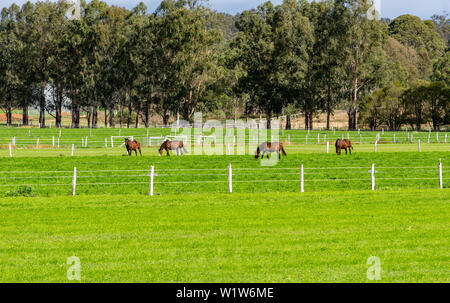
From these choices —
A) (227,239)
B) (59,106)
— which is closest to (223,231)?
(227,239)

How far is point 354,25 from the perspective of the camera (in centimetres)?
9238

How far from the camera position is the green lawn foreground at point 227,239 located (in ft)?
33.7

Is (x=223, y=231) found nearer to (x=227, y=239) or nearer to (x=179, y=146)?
(x=227, y=239)

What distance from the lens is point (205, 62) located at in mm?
95625

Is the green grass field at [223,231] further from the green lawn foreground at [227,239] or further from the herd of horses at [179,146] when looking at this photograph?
the herd of horses at [179,146]

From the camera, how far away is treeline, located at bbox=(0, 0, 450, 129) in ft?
308

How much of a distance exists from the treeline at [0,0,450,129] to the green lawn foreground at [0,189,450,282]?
246 ft

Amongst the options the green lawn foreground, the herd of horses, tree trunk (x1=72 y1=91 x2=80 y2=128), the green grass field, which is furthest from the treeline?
the green lawn foreground

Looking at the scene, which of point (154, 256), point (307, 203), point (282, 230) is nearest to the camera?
point (154, 256)

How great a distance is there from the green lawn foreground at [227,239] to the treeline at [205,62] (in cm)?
7511

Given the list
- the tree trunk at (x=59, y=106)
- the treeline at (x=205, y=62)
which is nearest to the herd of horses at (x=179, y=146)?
the treeline at (x=205, y=62)
